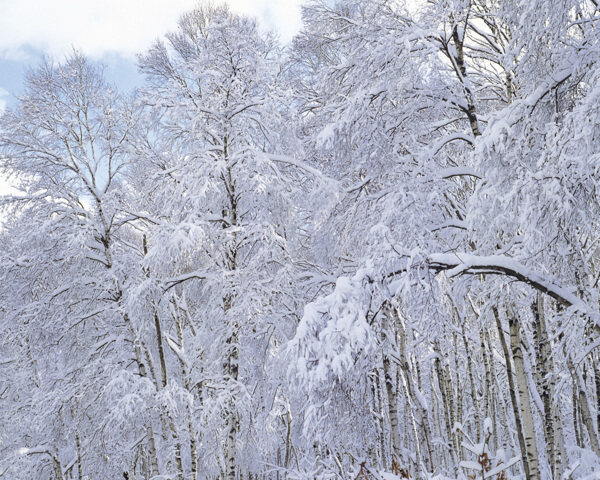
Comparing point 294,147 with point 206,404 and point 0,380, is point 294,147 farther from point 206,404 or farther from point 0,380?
point 0,380

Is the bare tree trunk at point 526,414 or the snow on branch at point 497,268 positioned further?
the bare tree trunk at point 526,414

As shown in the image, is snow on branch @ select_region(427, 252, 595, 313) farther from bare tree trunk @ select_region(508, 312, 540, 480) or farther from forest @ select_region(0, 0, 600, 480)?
bare tree trunk @ select_region(508, 312, 540, 480)

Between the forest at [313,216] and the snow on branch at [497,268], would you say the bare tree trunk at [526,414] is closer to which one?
the forest at [313,216]

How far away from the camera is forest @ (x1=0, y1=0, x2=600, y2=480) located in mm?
3762

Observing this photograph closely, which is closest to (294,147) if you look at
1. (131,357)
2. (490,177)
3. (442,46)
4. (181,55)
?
(442,46)

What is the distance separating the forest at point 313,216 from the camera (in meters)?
3.76

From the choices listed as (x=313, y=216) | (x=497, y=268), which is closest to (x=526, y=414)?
(x=497, y=268)

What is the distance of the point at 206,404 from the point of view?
22.3 ft

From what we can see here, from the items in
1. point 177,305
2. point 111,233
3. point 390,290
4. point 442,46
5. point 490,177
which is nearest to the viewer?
point 390,290

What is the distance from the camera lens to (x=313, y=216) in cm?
720

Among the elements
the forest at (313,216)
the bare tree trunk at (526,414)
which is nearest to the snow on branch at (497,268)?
the forest at (313,216)

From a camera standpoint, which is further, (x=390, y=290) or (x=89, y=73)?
(x=89, y=73)

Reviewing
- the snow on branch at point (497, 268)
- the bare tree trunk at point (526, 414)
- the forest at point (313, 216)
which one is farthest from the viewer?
the bare tree trunk at point (526, 414)

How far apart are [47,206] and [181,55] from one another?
3.93 metres
